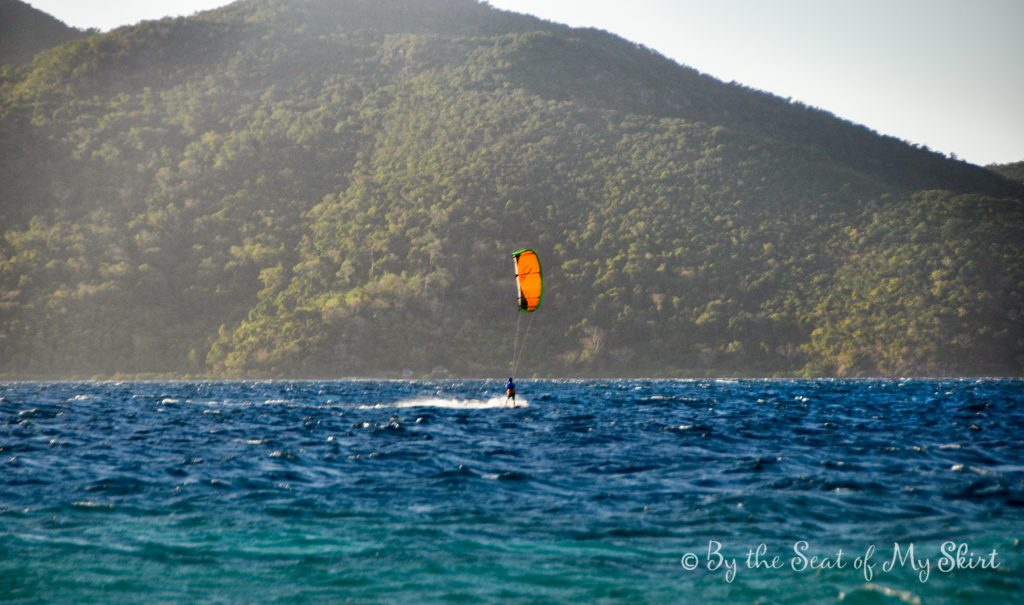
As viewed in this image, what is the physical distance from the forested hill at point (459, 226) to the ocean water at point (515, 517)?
96888 millimetres

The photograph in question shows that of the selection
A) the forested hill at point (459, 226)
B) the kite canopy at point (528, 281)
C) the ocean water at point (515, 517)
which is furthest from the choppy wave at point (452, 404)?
the forested hill at point (459, 226)

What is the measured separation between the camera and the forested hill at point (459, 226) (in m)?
129

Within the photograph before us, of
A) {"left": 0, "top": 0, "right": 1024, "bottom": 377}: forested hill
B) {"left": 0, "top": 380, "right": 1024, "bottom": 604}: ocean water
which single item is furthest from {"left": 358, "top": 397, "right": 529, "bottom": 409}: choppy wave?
{"left": 0, "top": 0, "right": 1024, "bottom": 377}: forested hill

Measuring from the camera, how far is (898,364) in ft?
417

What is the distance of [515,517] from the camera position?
1684 centimetres

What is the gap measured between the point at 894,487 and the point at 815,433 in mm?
12747

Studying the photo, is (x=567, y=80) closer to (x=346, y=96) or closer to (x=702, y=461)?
(x=346, y=96)
